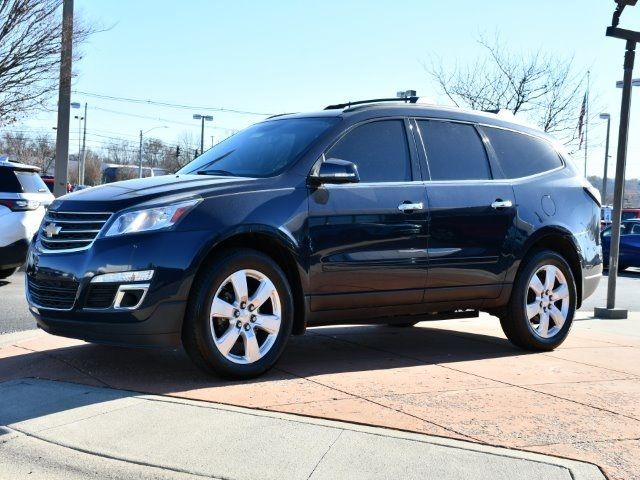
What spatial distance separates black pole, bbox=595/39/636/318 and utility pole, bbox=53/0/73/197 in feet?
39.2

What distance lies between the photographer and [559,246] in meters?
6.95

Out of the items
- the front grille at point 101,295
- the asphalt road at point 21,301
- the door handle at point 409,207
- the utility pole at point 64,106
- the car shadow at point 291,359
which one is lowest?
the asphalt road at point 21,301

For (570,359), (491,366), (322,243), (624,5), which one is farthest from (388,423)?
(624,5)

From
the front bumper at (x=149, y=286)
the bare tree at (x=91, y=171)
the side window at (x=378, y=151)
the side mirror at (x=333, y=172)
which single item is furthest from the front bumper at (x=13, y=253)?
the bare tree at (x=91, y=171)

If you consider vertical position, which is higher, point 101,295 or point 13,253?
point 101,295

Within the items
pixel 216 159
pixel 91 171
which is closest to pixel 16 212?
pixel 216 159

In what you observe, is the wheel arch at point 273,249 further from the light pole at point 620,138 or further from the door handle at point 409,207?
the light pole at point 620,138

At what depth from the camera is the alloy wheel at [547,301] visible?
261 inches

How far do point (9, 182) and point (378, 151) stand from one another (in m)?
6.55

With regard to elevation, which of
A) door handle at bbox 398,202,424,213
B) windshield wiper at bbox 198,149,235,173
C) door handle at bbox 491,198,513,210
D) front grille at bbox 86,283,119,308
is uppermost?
windshield wiper at bbox 198,149,235,173

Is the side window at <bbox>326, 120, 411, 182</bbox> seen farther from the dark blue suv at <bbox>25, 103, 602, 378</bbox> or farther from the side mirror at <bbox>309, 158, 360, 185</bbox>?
the side mirror at <bbox>309, 158, 360, 185</bbox>

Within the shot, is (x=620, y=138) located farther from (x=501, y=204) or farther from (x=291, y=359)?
(x=291, y=359)

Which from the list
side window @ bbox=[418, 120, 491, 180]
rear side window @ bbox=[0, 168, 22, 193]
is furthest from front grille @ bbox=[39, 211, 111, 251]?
rear side window @ bbox=[0, 168, 22, 193]

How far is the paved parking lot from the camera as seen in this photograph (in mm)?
4223
